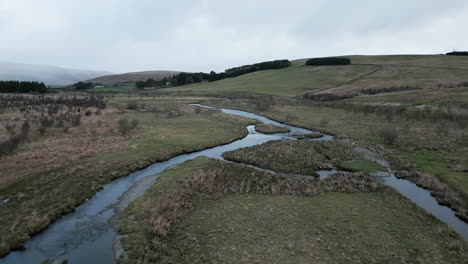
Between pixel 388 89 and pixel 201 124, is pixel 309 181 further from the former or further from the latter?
pixel 388 89

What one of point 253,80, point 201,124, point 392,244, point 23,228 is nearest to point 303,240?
point 392,244

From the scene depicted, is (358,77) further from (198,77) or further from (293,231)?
(293,231)

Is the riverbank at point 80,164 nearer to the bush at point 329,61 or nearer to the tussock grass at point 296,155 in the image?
the tussock grass at point 296,155

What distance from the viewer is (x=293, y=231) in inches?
598

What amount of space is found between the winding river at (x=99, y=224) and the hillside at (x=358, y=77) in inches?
2968

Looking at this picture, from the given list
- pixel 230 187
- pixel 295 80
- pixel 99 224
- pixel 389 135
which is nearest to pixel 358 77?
pixel 295 80

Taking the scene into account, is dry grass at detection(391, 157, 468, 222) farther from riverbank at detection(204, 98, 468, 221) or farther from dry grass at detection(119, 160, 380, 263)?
dry grass at detection(119, 160, 380, 263)

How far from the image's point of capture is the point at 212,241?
563 inches

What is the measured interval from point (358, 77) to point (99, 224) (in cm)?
12588

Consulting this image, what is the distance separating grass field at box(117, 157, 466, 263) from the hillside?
7889 centimetres

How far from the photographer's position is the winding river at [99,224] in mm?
13406

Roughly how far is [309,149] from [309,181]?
33.0 ft

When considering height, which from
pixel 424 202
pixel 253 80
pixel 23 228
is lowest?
pixel 424 202

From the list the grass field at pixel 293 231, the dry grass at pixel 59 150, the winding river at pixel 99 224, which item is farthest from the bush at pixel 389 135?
the dry grass at pixel 59 150
